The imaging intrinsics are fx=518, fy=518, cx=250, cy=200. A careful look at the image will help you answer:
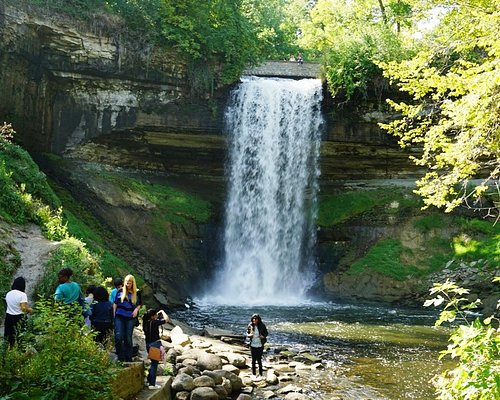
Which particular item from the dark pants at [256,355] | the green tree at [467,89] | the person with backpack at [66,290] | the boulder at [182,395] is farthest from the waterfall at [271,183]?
the person with backpack at [66,290]

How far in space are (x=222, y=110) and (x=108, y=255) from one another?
397 inches

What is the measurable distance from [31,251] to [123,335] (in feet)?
19.6

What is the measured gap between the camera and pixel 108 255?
1802cm

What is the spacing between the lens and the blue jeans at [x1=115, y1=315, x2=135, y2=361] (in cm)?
805

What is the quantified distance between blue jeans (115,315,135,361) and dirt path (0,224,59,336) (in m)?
3.60

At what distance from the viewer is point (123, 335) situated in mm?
8070

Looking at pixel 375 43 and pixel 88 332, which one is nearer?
pixel 88 332

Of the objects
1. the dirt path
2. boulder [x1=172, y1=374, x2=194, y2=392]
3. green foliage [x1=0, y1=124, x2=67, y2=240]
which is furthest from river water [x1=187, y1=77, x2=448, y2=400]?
boulder [x1=172, y1=374, x2=194, y2=392]

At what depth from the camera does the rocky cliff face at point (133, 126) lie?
21.8 metres

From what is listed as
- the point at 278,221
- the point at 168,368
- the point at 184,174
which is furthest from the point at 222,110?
the point at 168,368

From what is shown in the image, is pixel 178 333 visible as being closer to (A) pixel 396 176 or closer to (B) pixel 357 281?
(B) pixel 357 281

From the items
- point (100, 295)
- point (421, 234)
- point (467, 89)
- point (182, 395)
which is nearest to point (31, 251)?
point (100, 295)

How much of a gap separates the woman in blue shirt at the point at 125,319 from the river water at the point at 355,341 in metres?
3.89

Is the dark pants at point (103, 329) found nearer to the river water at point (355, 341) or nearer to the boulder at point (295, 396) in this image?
the boulder at point (295, 396)
